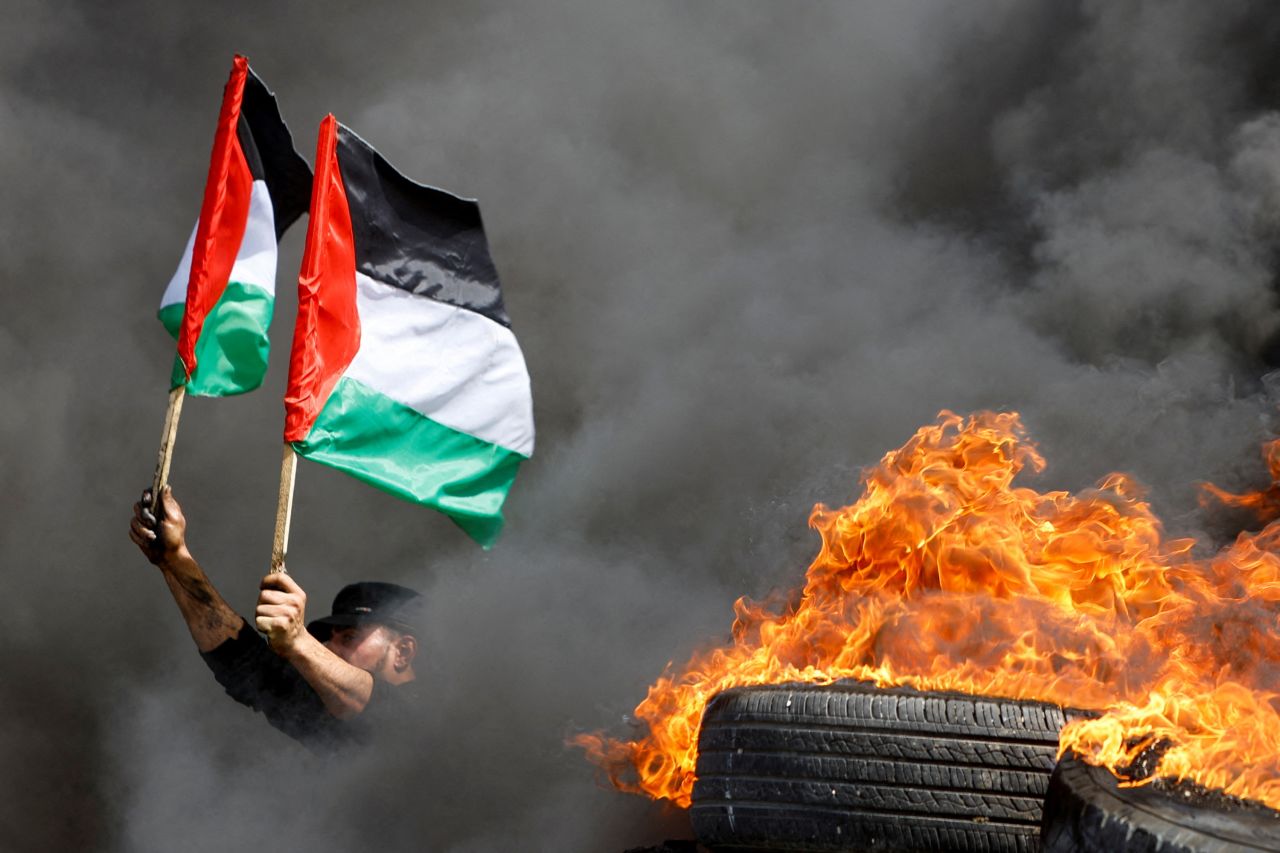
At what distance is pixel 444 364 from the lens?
406 cm

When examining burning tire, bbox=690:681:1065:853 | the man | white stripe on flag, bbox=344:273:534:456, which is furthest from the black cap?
burning tire, bbox=690:681:1065:853

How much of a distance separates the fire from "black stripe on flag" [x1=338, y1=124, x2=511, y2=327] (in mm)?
1418

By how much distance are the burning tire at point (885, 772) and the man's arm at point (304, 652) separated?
4.12 ft

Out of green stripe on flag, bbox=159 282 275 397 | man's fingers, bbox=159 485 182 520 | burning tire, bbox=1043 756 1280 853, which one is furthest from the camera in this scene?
green stripe on flag, bbox=159 282 275 397

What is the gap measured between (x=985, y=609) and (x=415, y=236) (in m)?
2.13

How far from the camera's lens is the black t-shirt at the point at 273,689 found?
4297mm

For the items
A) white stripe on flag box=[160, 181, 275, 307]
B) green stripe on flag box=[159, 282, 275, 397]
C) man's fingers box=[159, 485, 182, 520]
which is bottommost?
man's fingers box=[159, 485, 182, 520]

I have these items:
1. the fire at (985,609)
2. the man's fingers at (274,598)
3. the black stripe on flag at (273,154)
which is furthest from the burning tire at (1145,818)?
the black stripe on flag at (273,154)

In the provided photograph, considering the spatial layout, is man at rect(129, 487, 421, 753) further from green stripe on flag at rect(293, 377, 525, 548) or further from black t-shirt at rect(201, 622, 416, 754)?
green stripe on flag at rect(293, 377, 525, 548)

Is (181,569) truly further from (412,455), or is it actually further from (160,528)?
(412,455)

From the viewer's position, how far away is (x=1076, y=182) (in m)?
6.07

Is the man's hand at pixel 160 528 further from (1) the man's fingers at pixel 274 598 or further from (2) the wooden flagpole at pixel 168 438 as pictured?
(1) the man's fingers at pixel 274 598

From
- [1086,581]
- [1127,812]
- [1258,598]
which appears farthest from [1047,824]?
[1258,598]

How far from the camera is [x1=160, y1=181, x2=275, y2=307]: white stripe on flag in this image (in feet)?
13.0
